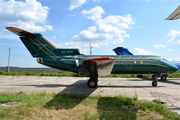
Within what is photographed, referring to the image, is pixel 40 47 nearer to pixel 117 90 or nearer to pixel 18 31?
pixel 18 31

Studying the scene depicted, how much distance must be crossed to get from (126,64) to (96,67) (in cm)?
450

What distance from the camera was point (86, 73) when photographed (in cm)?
1248

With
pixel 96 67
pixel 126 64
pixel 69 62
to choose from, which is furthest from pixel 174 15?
pixel 69 62

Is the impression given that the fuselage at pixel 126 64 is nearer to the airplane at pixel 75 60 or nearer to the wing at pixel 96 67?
the airplane at pixel 75 60

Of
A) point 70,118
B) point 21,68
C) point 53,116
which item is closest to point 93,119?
point 70,118

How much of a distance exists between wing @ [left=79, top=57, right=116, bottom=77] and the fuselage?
1.20 meters

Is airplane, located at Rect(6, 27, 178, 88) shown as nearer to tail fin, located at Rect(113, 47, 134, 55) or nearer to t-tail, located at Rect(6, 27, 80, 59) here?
t-tail, located at Rect(6, 27, 80, 59)

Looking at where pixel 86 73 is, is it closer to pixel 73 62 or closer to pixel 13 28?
pixel 73 62

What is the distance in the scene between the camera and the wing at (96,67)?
9242 millimetres

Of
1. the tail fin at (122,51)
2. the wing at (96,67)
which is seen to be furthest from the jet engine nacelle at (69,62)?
the tail fin at (122,51)

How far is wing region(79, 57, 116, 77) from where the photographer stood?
364 inches

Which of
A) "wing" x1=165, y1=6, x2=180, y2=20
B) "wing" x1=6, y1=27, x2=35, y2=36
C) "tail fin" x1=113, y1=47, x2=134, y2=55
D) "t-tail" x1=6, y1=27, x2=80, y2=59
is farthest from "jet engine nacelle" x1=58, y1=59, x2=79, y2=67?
"tail fin" x1=113, y1=47, x2=134, y2=55

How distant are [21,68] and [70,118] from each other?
3918 centimetres

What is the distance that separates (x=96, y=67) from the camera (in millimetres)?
11078
